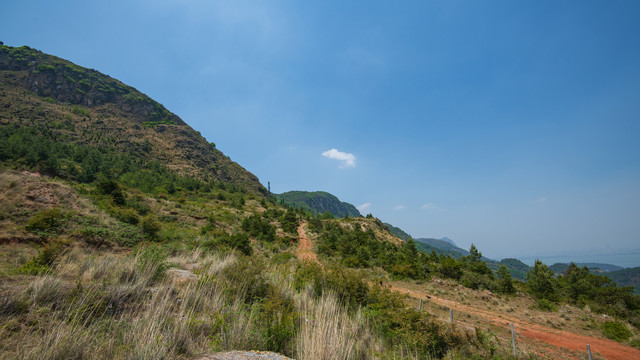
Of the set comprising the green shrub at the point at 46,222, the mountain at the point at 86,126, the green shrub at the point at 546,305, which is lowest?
the green shrub at the point at 546,305

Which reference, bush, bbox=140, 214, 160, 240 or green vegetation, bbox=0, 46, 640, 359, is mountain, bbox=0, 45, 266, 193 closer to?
green vegetation, bbox=0, 46, 640, 359

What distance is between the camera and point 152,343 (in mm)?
2496

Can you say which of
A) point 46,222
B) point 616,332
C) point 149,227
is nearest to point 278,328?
point 46,222

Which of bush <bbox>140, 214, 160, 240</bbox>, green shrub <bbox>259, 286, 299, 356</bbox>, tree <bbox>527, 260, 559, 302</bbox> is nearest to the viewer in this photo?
green shrub <bbox>259, 286, 299, 356</bbox>

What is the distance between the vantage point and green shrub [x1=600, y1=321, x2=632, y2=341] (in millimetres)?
11461

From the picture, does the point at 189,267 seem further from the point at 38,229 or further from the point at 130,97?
the point at 130,97

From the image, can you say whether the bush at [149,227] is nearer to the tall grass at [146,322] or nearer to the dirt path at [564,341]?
the tall grass at [146,322]

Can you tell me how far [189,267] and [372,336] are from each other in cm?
655

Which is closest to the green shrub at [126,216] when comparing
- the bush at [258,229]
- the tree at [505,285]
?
the bush at [258,229]

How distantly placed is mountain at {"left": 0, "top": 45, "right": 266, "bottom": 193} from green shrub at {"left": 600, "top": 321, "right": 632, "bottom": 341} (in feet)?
161

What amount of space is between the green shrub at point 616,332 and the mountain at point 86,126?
161ft

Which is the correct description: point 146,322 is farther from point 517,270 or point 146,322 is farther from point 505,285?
point 517,270

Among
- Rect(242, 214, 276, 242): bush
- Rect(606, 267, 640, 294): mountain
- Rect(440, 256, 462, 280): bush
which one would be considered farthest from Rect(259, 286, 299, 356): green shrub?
Rect(606, 267, 640, 294): mountain

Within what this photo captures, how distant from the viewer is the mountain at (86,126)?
35.1m
